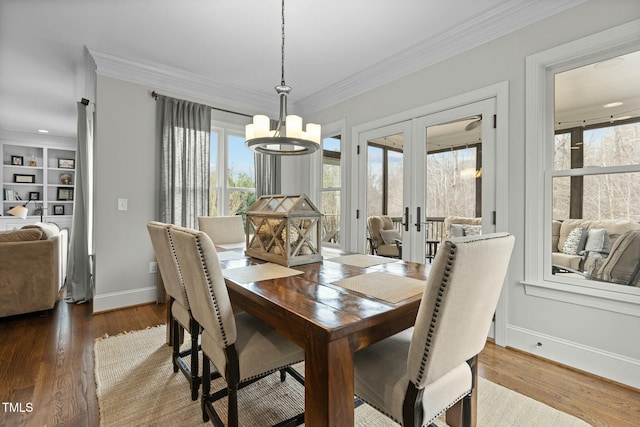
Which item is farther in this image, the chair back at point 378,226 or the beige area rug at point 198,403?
the chair back at point 378,226

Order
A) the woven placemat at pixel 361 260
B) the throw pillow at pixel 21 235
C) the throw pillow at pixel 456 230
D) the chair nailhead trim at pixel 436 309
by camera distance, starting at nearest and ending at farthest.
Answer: the chair nailhead trim at pixel 436 309, the woven placemat at pixel 361 260, the throw pillow at pixel 456 230, the throw pillow at pixel 21 235

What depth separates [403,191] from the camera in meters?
3.10

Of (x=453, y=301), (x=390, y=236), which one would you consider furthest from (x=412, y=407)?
(x=390, y=236)

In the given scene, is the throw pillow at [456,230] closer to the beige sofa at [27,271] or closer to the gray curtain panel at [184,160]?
the gray curtain panel at [184,160]

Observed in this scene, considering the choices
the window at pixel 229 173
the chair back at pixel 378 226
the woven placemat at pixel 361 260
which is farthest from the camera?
the window at pixel 229 173

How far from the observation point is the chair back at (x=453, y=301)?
0.85m

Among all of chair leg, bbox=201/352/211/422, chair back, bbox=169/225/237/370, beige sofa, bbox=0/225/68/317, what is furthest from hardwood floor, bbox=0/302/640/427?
chair back, bbox=169/225/237/370

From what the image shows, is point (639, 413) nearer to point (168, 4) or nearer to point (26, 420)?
point (26, 420)

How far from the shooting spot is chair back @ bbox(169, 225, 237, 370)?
1.12m

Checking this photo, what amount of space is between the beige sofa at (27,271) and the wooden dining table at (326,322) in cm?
260

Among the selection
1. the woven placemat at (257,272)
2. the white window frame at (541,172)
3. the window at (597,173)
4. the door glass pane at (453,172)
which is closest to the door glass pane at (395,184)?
the door glass pane at (453,172)

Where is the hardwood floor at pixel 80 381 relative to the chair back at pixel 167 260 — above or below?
below

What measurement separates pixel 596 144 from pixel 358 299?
2059 millimetres

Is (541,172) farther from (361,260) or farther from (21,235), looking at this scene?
(21,235)
